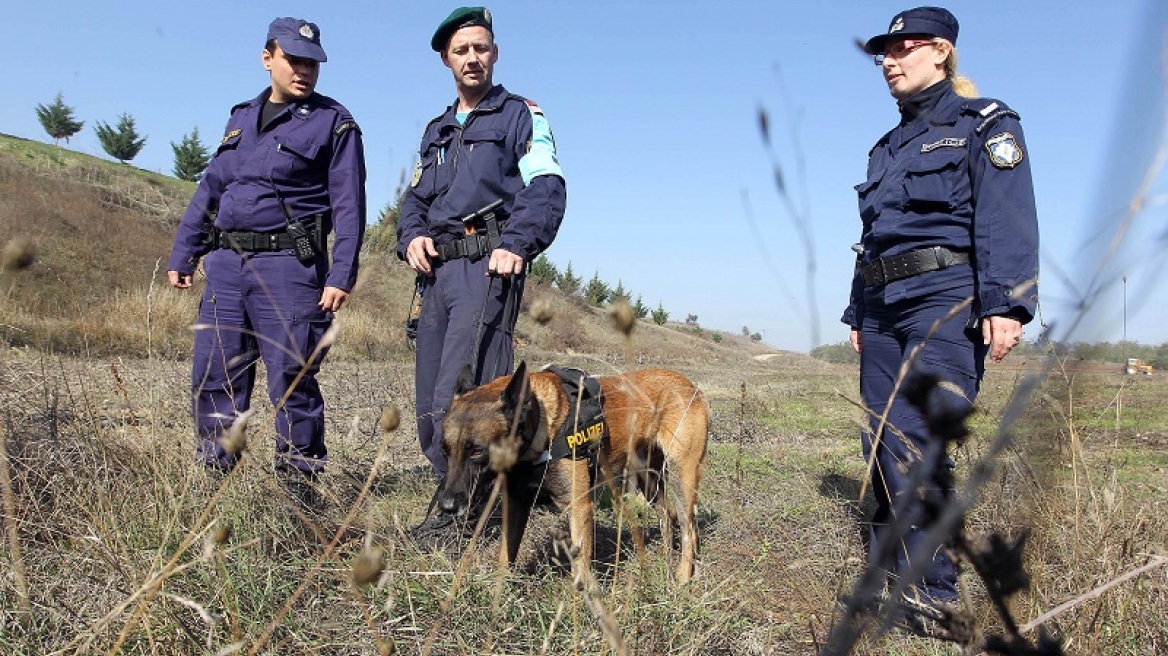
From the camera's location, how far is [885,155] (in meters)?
3.89

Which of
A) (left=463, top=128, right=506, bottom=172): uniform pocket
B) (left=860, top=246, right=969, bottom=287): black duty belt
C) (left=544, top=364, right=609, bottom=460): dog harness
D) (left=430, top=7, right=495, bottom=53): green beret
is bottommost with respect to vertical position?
(left=544, top=364, right=609, bottom=460): dog harness

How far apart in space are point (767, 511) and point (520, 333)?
17301mm

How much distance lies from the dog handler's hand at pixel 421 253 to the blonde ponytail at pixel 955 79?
2.73 meters

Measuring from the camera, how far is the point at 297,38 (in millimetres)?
4172

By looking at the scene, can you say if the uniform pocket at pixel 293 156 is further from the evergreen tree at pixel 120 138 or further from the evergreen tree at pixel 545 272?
the evergreen tree at pixel 120 138

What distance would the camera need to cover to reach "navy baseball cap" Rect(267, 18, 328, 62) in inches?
163

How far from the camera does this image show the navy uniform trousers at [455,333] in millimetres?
3938

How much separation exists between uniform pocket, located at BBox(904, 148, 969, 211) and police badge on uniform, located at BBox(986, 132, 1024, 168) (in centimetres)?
13

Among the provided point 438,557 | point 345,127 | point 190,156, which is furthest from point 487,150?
point 190,156

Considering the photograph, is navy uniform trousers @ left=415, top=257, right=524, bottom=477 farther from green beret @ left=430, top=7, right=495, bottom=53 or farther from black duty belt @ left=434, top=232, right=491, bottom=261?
green beret @ left=430, top=7, right=495, bottom=53

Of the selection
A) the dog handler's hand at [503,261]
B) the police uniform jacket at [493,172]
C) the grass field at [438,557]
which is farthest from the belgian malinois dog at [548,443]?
the police uniform jacket at [493,172]

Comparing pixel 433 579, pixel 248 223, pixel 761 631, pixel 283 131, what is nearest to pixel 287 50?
pixel 283 131

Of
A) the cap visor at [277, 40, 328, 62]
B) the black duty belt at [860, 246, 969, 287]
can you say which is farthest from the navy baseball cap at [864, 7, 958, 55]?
the cap visor at [277, 40, 328, 62]

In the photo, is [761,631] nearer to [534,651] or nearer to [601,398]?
[534,651]
